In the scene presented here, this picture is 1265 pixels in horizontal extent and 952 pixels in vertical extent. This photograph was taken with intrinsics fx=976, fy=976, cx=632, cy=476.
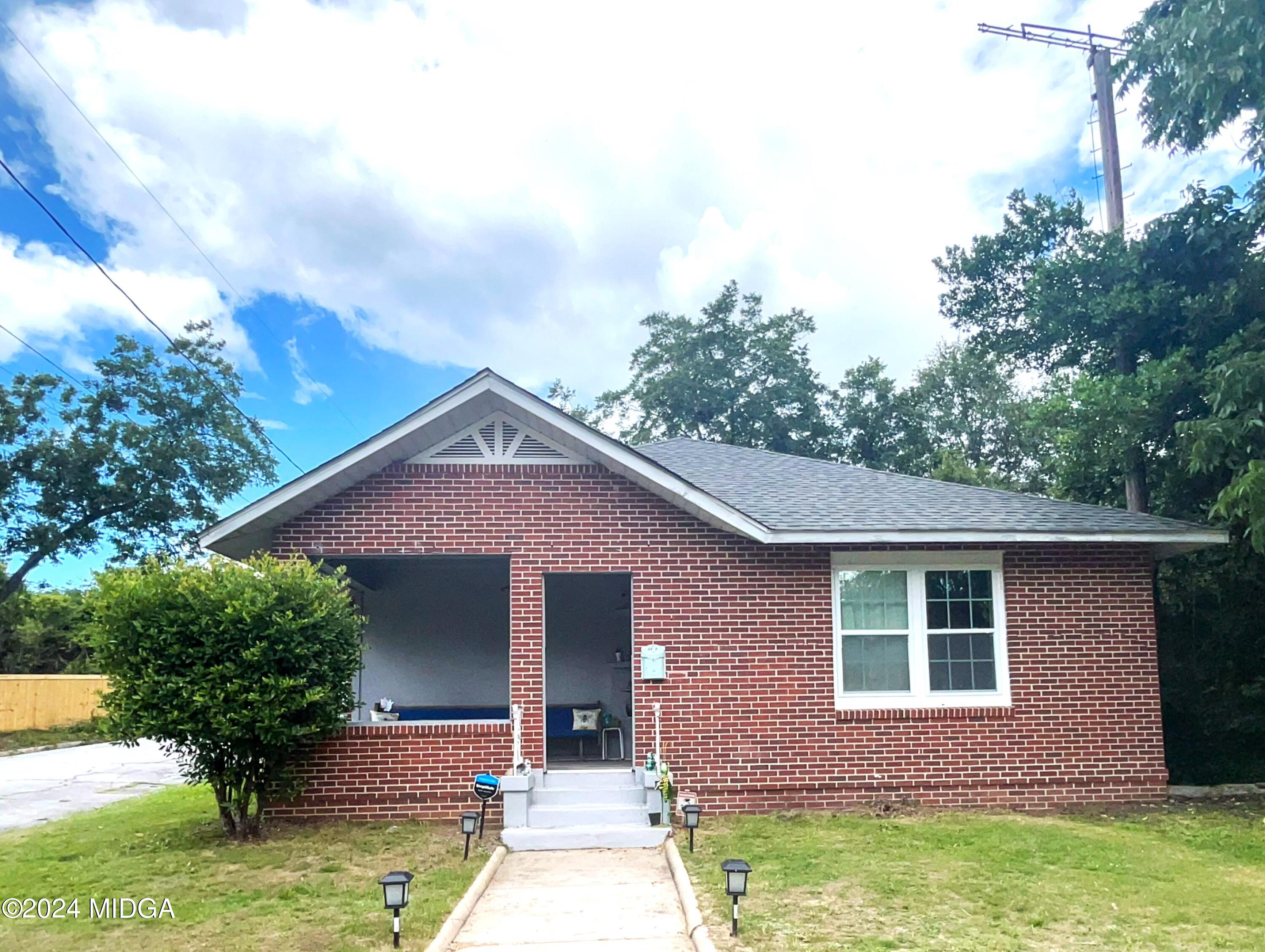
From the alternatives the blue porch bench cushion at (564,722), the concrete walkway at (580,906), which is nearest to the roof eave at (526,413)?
the concrete walkway at (580,906)

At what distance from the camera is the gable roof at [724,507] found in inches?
404

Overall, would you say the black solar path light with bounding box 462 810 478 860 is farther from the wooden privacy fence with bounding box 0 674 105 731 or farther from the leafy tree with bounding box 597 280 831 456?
the leafy tree with bounding box 597 280 831 456

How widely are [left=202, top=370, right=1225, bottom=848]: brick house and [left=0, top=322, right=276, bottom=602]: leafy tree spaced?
18.9 metres

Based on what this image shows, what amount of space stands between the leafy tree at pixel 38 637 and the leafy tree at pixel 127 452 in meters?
5.90

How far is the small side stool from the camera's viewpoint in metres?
12.6

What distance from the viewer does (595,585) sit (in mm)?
14352

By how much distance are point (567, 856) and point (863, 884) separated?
2871 mm

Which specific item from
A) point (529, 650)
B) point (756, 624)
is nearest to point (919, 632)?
point (756, 624)

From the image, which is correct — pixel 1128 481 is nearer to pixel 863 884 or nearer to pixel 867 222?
pixel 863 884

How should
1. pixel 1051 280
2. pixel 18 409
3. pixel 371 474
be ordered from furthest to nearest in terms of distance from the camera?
1. pixel 18 409
2. pixel 1051 280
3. pixel 371 474

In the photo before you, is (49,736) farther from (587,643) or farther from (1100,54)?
(1100,54)

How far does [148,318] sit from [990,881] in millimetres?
14712

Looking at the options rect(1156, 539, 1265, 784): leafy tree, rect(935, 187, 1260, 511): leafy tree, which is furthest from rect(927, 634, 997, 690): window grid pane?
rect(1156, 539, 1265, 784): leafy tree

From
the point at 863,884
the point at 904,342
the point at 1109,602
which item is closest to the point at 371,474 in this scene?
the point at 863,884
